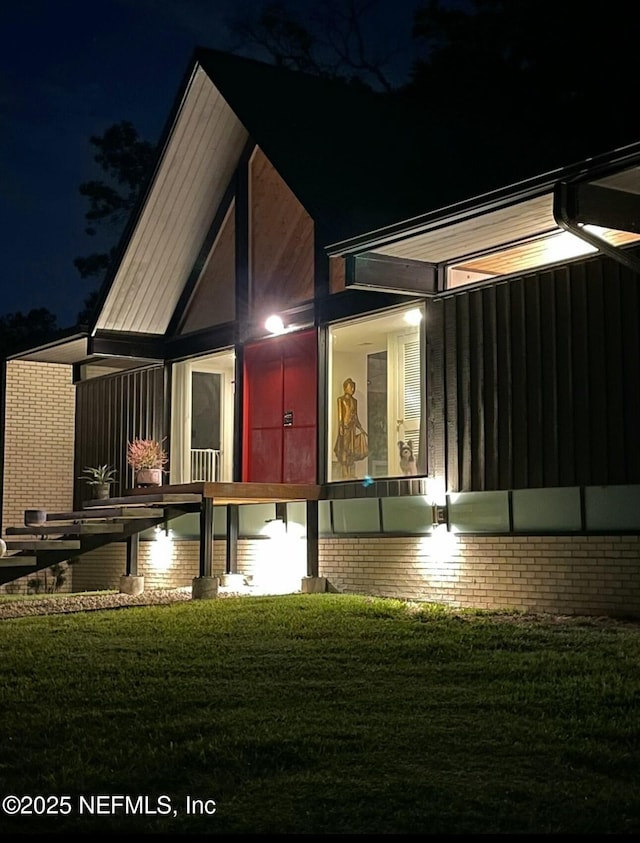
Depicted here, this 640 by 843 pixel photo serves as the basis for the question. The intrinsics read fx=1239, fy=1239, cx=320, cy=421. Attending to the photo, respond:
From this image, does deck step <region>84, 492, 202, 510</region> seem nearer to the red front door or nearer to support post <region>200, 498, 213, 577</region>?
support post <region>200, 498, 213, 577</region>

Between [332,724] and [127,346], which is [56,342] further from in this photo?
[332,724]

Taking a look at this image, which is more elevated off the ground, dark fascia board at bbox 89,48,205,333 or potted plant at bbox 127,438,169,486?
dark fascia board at bbox 89,48,205,333

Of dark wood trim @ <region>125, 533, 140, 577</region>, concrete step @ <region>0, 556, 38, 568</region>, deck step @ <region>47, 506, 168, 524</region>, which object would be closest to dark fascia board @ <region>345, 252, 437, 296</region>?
deck step @ <region>47, 506, 168, 524</region>

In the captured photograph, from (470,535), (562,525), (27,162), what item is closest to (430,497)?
(470,535)

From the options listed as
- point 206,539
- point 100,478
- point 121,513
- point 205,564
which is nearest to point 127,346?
point 100,478

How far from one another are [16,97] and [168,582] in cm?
7911

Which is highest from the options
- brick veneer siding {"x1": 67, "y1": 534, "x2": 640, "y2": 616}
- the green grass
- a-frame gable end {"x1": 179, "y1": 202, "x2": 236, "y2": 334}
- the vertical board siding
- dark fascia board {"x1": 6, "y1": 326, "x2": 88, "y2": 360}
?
a-frame gable end {"x1": 179, "y1": 202, "x2": 236, "y2": 334}

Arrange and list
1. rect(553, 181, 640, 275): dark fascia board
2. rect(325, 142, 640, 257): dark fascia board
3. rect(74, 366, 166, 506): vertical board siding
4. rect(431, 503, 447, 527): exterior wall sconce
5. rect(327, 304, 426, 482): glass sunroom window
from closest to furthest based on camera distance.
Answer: rect(325, 142, 640, 257): dark fascia board, rect(553, 181, 640, 275): dark fascia board, rect(431, 503, 447, 527): exterior wall sconce, rect(327, 304, 426, 482): glass sunroom window, rect(74, 366, 166, 506): vertical board siding

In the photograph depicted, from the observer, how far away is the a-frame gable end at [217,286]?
Result: 59.8ft

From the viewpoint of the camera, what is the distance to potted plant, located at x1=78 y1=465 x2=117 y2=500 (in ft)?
63.0

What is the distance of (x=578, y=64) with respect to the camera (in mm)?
27812

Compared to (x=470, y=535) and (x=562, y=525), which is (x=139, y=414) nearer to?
(x=470, y=535)

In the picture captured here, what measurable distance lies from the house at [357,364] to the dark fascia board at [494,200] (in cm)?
3

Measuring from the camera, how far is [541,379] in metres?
13.0
